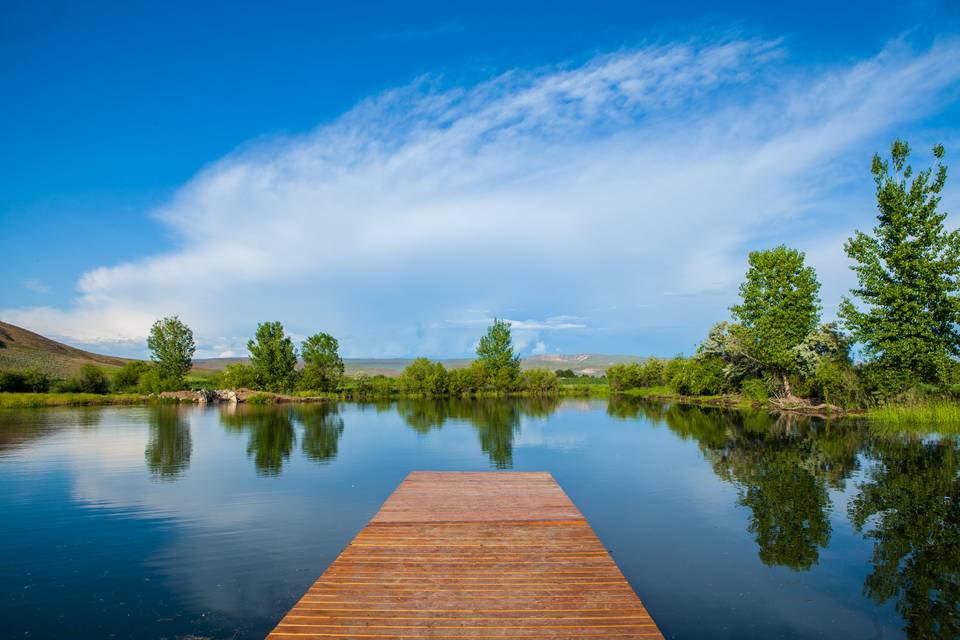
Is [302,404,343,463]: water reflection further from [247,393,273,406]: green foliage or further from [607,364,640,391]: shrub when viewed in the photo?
[607,364,640,391]: shrub

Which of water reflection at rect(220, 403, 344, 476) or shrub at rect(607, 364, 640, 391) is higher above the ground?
shrub at rect(607, 364, 640, 391)

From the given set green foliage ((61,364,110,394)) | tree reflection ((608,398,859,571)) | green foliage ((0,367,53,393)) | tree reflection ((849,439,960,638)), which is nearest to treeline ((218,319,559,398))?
green foliage ((61,364,110,394))

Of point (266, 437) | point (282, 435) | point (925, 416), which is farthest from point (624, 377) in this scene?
point (266, 437)

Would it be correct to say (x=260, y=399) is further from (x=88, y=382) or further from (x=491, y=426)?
(x=491, y=426)

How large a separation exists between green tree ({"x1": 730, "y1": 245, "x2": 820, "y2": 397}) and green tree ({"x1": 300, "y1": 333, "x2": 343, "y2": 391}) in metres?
59.5

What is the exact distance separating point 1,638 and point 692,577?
10478mm

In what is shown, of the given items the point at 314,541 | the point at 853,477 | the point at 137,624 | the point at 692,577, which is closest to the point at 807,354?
the point at 853,477

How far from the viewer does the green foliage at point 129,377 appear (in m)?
74.1

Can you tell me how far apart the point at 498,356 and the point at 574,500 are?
7606 cm

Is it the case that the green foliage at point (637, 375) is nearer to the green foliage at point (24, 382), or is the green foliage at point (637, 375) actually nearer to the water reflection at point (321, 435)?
the water reflection at point (321, 435)

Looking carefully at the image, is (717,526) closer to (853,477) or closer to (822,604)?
(822,604)

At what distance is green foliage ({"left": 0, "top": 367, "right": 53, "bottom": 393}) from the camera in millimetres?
59719

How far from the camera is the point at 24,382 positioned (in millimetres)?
61000

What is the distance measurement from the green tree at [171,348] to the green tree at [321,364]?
1801cm
